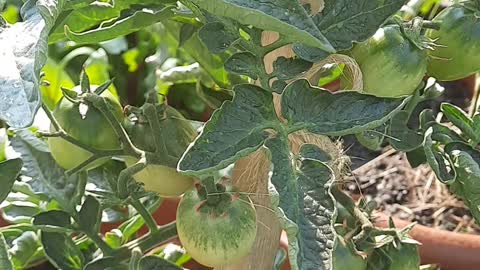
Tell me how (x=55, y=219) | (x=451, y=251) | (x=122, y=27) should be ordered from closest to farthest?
(x=122, y=27) → (x=55, y=219) → (x=451, y=251)

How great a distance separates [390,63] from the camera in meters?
0.63

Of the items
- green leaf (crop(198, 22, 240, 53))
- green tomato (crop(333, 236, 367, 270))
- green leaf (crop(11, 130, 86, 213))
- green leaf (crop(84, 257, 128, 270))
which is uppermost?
green leaf (crop(198, 22, 240, 53))

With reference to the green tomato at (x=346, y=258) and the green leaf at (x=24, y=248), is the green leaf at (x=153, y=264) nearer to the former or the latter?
the green tomato at (x=346, y=258)

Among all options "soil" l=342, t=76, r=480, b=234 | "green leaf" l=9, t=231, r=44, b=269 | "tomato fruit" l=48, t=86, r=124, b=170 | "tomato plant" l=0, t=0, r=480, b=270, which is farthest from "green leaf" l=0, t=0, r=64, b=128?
"soil" l=342, t=76, r=480, b=234

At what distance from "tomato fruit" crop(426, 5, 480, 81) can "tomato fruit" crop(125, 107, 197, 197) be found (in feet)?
0.70

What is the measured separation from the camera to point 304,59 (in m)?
0.57

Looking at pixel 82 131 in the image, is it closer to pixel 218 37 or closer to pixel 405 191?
pixel 218 37

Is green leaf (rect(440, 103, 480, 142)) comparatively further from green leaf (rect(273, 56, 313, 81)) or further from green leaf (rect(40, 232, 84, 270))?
green leaf (rect(40, 232, 84, 270))

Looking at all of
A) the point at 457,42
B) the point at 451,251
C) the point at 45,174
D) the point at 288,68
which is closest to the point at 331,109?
the point at 288,68

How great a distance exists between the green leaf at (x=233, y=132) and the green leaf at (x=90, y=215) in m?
0.29

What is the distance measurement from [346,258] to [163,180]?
6.4 inches

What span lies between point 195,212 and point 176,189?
10 cm

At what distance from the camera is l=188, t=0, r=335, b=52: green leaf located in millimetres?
448

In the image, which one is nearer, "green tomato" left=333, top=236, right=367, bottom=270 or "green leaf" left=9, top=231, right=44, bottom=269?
"green tomato" left=333, top=236, right=367, bottom=270
